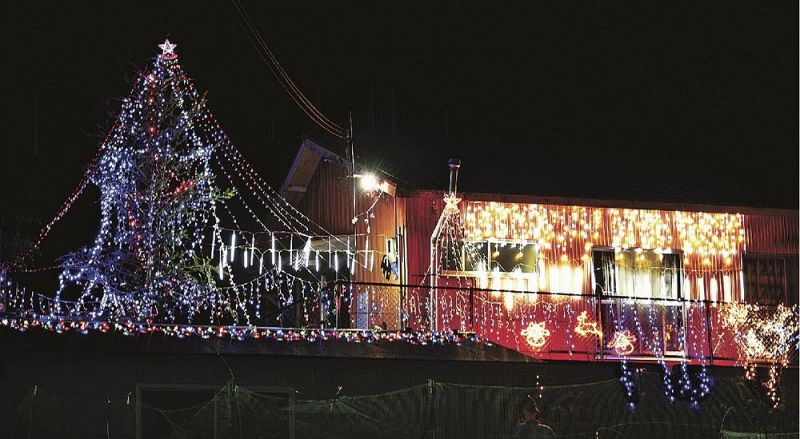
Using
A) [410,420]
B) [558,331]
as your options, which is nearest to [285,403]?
[410,420]

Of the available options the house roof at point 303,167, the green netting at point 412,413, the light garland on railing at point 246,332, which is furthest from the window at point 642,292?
the house roof at point 303,167

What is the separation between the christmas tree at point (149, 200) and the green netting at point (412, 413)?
3.49 m

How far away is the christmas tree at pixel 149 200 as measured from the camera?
63.3 feet

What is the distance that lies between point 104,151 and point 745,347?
13.1 m

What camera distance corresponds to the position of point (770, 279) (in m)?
22.2

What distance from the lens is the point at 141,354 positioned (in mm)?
15977

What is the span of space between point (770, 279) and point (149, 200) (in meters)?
13.0

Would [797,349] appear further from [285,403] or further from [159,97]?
[159,97]

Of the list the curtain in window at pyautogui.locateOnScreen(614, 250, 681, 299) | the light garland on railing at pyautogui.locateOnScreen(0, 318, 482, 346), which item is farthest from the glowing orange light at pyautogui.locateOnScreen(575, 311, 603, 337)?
the light garland on railing at pyautogui.locateOnScreen(0, 318, 482, 346)

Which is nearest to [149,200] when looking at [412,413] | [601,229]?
[412,413]

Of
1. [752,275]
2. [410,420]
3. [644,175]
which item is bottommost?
[410,420]

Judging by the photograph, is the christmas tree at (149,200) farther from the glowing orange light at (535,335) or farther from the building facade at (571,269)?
the glowing orange light at (535,335)

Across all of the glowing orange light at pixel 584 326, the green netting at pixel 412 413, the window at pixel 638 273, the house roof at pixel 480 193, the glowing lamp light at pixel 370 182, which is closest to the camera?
the green netting at pixel 412 413

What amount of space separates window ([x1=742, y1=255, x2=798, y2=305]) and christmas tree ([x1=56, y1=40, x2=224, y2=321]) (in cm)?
1128
